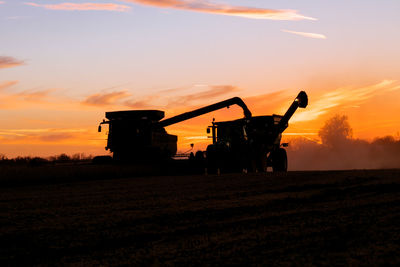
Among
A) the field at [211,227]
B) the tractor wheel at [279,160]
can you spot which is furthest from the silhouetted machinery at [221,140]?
the field at [211,227]

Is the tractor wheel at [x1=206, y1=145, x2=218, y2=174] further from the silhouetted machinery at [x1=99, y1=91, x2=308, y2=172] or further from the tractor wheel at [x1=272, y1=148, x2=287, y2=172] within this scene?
the tractor wheel at [x1=272, y1=148, x2=287, y2=172]

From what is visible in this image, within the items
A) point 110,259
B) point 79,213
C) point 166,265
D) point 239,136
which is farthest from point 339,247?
point 239,136

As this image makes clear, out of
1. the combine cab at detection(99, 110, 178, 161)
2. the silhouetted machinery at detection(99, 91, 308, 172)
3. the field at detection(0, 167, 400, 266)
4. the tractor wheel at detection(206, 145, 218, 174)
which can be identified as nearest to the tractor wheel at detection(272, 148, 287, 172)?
the silhouetted machinery at detection(99, 91, 308, 172)

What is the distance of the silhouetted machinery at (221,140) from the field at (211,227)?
11.9m

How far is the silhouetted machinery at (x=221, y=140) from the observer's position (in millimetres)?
27125

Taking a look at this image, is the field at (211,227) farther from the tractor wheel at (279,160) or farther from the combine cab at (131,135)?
the combine cab at (131,135)

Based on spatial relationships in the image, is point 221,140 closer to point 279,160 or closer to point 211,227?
point 279,160

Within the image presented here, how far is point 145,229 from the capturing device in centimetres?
873

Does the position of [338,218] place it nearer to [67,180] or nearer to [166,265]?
[166,265]

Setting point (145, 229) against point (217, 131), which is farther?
point (217, 131)

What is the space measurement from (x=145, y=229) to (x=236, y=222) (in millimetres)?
A: 1493

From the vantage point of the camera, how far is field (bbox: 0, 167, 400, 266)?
6555 millimetres

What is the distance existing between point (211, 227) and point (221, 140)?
1877 centimetres

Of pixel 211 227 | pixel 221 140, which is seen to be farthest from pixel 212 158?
pixel 211 227
